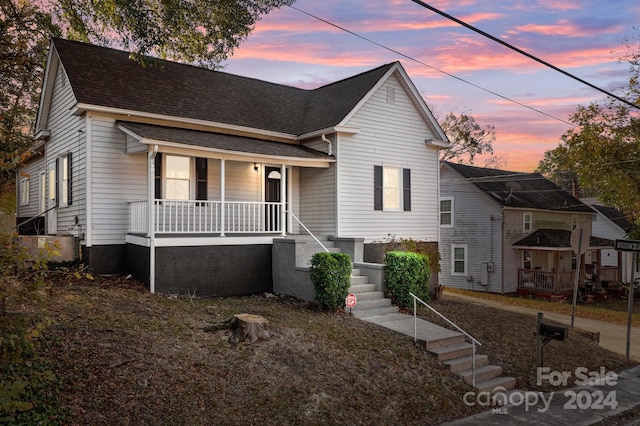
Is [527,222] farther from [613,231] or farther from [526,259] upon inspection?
[613,231]

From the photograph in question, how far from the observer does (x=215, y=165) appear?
49.8ft

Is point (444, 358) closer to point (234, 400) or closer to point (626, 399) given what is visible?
point (626, 399)

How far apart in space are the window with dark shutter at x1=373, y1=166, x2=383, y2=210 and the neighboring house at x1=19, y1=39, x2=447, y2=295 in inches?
2.0

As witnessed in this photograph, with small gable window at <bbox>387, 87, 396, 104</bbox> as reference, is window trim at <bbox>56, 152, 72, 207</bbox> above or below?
below

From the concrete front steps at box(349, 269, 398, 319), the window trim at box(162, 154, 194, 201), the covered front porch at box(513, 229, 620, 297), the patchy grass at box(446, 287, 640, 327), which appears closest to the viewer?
the concrete front steps at box(349, 269, 398, 319)

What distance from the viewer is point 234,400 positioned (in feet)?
21.0

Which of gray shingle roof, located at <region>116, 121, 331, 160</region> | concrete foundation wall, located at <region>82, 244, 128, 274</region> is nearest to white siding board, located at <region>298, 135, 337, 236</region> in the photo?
gray shingle roof, located at <region>116, 121, 331, 160</region>

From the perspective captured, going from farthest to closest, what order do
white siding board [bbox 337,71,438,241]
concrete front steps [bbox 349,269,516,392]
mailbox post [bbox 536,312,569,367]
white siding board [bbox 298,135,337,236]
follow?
white siding board [bbox 337,71,438,241], white siding board [bbox 298,135,337,236], concrete front steps [bbox 349,269,516,392], mailbox post [bbox 536,312,569,367]

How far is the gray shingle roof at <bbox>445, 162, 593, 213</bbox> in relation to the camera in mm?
27700

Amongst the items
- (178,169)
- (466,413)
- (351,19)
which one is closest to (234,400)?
(466,413)

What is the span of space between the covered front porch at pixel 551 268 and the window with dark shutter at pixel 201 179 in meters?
19.1

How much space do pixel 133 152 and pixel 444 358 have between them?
930cm

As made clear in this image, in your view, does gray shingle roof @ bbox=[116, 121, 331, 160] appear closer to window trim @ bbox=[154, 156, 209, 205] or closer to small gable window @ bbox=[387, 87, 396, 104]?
window trim @ bbox=[154, 156, 209, 205]

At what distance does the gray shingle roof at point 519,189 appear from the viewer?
2770 cm
